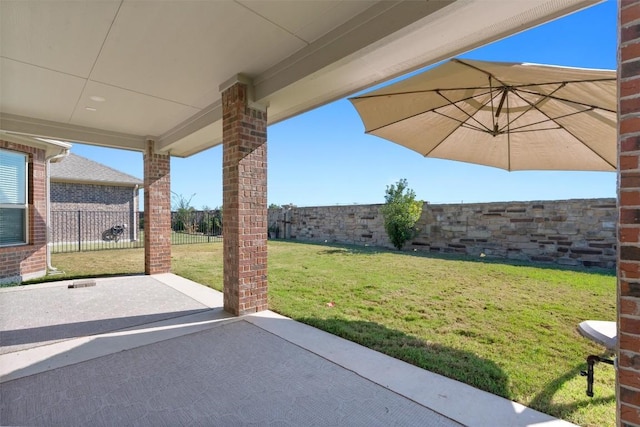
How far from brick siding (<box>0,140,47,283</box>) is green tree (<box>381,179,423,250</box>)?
9046 millimetres

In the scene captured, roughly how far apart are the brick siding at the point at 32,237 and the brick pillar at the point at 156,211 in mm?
2183

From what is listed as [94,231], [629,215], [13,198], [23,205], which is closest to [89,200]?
[94,231]

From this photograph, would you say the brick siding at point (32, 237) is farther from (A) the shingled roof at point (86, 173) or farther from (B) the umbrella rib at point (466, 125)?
(B) the umbrella rib at point (466, 125)

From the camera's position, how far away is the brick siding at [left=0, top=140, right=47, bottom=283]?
5821 millimetres

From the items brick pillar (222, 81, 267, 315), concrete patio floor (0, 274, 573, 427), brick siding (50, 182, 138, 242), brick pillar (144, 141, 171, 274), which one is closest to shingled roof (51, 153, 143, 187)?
A: brick siding (50, 182, 138, 242)

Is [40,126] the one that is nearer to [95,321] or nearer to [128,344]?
[95,321]

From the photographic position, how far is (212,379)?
95.4 inches

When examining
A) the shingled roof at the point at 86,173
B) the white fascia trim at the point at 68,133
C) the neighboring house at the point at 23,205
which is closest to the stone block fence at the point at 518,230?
the white fascia trim at the point at 68,133

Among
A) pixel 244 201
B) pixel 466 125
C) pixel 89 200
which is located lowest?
pixel 244 201

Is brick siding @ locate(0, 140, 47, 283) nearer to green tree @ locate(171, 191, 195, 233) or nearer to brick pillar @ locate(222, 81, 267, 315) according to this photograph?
brick pillar @ locate(222, 81, 267, 315)

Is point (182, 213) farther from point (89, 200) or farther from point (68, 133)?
point (68, 133)

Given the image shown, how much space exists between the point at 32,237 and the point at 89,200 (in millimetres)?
8964

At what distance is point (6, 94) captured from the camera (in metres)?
4.14

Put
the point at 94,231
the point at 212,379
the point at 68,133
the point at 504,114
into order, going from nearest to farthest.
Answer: the point at 212,379
the point at 504,114
the point at 68,133
the point at 94,231
